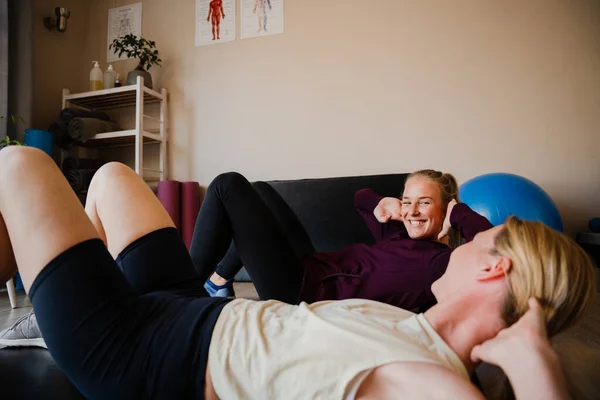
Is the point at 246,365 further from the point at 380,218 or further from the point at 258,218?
the point at 380,218

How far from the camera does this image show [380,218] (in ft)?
4.48

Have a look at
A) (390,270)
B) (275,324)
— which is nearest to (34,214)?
(275,324)

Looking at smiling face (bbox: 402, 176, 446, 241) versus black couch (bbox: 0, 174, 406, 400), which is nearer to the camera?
smiling face (bbox: 402, 176, 446, 241)

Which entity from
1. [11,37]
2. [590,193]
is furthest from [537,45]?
[11,37]

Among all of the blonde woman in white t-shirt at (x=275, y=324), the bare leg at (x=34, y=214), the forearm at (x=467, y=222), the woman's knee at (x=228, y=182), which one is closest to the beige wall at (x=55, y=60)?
the woman's knee at (x=228, y=182)

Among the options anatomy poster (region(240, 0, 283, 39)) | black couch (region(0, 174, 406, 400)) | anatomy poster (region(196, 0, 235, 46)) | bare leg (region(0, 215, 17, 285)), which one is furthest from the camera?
anatomy poster (region(196, 0, 235, 46))

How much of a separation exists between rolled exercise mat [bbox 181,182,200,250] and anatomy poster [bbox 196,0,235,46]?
3.82 ft

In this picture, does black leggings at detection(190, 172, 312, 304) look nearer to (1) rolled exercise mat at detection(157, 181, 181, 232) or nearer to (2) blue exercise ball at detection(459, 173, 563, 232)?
(2) blue exercise ball at detection(459, 173, 563, 232)

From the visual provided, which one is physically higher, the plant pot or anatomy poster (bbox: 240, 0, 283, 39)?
anatomy poster (bbox: 240, 0, 283, 39)

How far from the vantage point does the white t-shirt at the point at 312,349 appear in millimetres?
520

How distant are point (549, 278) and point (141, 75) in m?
2.94

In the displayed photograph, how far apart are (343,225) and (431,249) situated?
1214mm

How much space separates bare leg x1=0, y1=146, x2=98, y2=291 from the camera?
0.63 m

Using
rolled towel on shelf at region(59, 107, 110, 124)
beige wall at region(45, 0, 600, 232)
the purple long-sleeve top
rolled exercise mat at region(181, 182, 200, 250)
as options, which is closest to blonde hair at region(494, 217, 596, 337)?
the purple long-sleeve top
